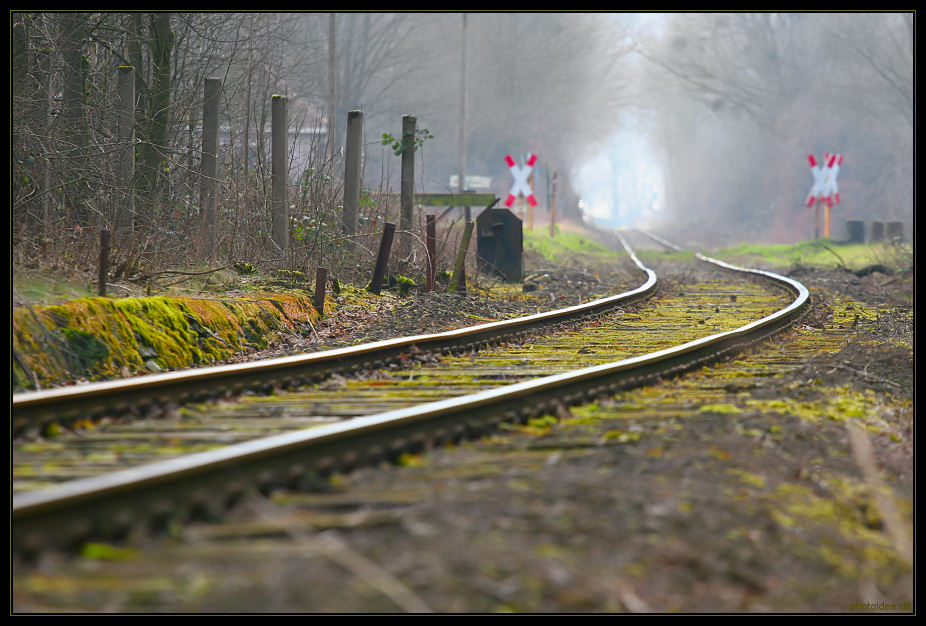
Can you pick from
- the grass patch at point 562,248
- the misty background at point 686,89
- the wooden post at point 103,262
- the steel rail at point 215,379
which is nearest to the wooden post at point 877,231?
the grass patch at point 562,248

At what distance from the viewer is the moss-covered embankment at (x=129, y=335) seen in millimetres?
5695

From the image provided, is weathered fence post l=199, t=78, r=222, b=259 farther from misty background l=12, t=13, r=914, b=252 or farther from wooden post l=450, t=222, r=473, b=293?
misty background l=12, t=13, r=914, b=252

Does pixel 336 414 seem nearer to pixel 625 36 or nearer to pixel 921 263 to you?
pixel 921 263

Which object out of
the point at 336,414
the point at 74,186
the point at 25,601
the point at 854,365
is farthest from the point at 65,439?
the point at 74,186

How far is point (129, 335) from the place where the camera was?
643cm

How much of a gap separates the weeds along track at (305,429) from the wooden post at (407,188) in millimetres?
3644

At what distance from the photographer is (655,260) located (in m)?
23.9

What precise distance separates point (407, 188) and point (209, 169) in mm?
2708

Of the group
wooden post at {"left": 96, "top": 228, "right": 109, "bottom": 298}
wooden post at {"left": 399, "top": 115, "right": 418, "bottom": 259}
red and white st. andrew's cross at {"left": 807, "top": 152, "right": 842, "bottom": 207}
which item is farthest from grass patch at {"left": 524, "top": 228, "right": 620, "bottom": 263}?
wooden post at {"left": 96, "top": 228, "right": 109, "bottom": 298}

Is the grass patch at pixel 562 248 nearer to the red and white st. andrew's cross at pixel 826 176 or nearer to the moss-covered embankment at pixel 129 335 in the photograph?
the red and white st. andrew's cross at pixel 826 176

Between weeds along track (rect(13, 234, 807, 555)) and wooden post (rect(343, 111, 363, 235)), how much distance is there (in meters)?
3.70

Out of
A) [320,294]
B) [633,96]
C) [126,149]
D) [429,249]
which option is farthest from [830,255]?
[633,96]

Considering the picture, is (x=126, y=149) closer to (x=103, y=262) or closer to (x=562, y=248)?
(x=103, y=262)

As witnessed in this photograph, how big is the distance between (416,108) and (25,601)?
139ft
